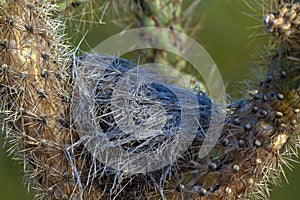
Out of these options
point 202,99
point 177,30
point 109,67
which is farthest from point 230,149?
point 177,30

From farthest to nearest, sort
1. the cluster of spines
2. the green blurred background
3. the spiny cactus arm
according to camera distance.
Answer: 1. the green blurred background
2. the cluster of spines
3. the spiny cactus arm

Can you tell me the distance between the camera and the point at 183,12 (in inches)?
137

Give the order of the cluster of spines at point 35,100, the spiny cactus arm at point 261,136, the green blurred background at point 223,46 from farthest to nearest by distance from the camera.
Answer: the green blurred background at point 223,46, the cluster of spines at point 35,100, the spiny cactus arm at point 261,136

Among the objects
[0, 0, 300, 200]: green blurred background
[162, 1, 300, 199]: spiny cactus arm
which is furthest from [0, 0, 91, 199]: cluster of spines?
[0, 0, 300, 200]: green blurred background

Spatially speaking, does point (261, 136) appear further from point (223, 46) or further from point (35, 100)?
point (223, 46)

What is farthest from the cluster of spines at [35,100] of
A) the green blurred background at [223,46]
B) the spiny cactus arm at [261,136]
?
the green blurred background at [223,46]

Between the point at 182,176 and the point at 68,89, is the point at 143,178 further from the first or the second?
the point at 68,89

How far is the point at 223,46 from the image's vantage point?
5262mm

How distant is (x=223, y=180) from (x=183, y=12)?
156cm

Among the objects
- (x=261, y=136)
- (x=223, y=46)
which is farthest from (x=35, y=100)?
(x=223, y=46)

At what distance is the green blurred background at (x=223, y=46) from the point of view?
480cm

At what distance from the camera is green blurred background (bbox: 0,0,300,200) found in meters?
4.80

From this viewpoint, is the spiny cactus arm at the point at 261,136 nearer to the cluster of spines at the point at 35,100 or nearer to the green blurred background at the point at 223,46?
the cluster of spines at the point at 35,100

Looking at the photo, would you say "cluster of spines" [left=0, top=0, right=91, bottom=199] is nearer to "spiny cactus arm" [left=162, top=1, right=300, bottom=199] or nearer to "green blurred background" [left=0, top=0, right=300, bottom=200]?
"spiny cactus arm" [left=162, top=1, right=300, bottom=199]
